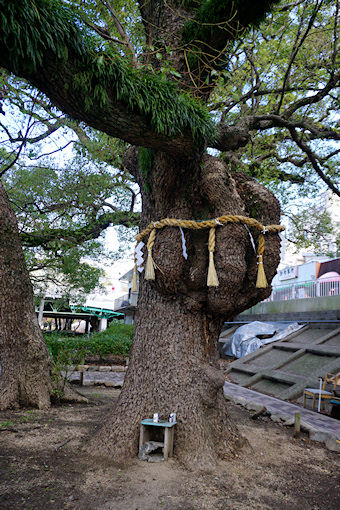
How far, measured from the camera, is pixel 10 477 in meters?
3.03

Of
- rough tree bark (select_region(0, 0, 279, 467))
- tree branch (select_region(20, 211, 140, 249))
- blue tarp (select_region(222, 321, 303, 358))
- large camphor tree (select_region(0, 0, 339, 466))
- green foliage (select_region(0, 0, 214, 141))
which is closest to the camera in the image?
green foliage (select_region(0, 0, 214, 141))

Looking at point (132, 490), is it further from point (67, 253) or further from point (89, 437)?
point (67, 253)

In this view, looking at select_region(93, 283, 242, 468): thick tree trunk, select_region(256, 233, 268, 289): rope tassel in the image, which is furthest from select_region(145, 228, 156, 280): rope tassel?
select_region(256, 233, 268, 289): rope tassel

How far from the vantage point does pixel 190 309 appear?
395 cm

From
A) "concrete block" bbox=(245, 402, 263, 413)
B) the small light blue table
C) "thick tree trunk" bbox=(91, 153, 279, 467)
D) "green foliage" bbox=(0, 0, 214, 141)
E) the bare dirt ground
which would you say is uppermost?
"green foliage" bbox=(0, 0, 214, 141)

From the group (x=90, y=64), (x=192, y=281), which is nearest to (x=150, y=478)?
(x=192, y=281)

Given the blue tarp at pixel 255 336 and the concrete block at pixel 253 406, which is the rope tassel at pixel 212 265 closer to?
the concrete block at pixel 253 406

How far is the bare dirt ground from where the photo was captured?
2775mm

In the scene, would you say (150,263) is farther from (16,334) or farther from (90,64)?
(16,334)

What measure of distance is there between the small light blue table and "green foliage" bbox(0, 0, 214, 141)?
2.79 metres

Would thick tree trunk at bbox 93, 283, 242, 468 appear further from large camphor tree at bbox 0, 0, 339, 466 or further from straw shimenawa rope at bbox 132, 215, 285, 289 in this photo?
straw shimenawa rope at bbox 132, 215, 285, 289

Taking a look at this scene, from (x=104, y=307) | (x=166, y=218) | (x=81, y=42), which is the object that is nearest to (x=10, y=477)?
(x=166, y=218)

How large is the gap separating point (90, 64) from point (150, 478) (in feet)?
11.5

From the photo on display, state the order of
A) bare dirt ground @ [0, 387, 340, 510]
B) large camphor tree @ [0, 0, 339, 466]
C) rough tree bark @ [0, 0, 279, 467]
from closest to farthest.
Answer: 1. bare dirt ground @ [0, 387, 340, 510]
2. large camphor tree @ [0, 0, 339, 466]
3. rough tree bark @ [0, 0, 279, 467]
